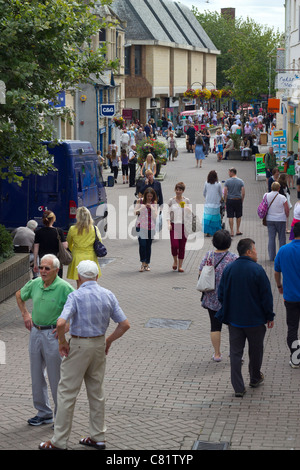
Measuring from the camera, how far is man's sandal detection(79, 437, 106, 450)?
6965mm

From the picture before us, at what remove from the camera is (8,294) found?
13195 millimetres

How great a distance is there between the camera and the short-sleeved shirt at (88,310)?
687 centimetres

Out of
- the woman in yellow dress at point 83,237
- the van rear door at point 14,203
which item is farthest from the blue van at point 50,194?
the woman in yellow dress at point 83,237

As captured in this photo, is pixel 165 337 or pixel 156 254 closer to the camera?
pixel 165 337

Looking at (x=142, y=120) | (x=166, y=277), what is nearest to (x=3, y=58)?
(x=166, y=277)

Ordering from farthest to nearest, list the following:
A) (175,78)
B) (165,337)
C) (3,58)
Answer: (175,78) < (3,58) < (165,337)

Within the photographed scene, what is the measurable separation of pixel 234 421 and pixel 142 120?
62.2m

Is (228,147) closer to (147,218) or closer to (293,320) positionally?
(147,218)

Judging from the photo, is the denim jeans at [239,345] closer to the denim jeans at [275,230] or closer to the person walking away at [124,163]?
the denim jeans at [275,230]

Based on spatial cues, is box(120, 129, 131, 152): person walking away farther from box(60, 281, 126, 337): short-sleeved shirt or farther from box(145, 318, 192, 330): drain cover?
box(60, 281, 126, 337): short-sleeved shirt

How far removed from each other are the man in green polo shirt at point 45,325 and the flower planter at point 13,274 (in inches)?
208

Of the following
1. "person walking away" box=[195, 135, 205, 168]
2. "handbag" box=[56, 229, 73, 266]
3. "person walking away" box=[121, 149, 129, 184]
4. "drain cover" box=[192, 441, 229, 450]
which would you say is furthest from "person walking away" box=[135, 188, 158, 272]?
"person walking away" box=[195, 135, 205, 168]

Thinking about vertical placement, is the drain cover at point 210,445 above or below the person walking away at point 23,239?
below
